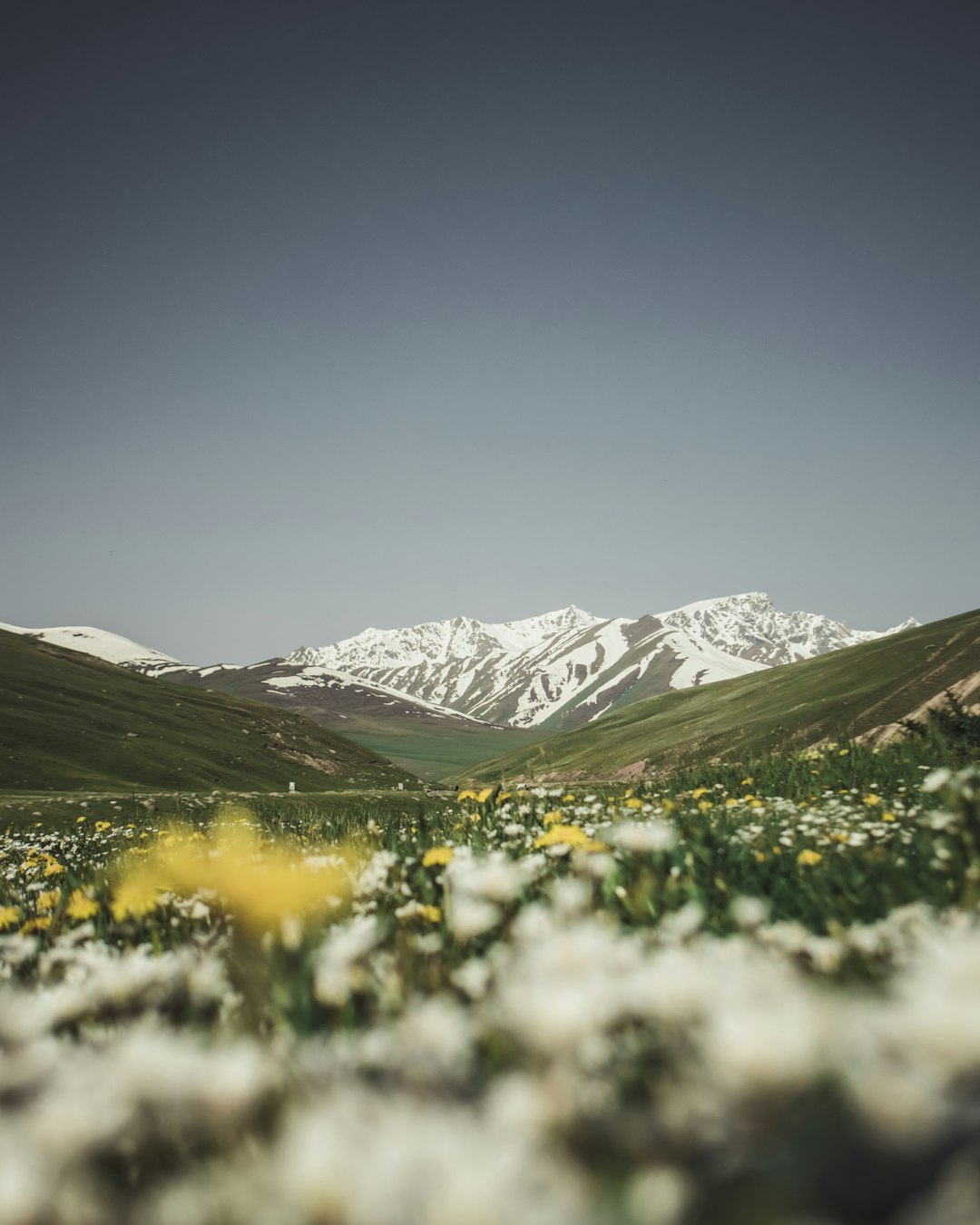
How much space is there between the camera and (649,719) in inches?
5694

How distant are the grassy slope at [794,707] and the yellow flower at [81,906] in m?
37.5

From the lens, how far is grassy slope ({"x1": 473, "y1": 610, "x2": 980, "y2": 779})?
234ft

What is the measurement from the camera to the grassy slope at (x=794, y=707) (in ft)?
234

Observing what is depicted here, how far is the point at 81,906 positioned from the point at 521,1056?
471cm

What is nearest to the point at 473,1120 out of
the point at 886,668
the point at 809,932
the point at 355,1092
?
the point at 355,1092

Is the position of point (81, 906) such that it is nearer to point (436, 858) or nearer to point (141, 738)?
point (436, 858)

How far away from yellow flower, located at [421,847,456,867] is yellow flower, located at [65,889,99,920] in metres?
2.60

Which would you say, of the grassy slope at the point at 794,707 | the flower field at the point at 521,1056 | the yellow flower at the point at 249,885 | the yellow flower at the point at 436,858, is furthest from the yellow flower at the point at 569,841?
the grassy slope at the point at 794,707

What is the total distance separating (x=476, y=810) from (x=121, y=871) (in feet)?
14.4

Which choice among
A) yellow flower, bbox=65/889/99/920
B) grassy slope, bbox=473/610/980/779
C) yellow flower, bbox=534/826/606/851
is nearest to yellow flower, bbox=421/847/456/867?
yellow flower, bbox=534/826/606/851

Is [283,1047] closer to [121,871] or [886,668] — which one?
[121,871]

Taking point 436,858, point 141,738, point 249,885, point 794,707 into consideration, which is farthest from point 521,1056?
point 141,738

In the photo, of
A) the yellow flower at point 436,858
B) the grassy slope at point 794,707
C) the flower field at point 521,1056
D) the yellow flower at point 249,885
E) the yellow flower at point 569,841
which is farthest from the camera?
the grassy slope at point 794,707

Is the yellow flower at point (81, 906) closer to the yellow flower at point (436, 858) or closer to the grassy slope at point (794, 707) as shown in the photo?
the yellow flower at point (436, 858)
